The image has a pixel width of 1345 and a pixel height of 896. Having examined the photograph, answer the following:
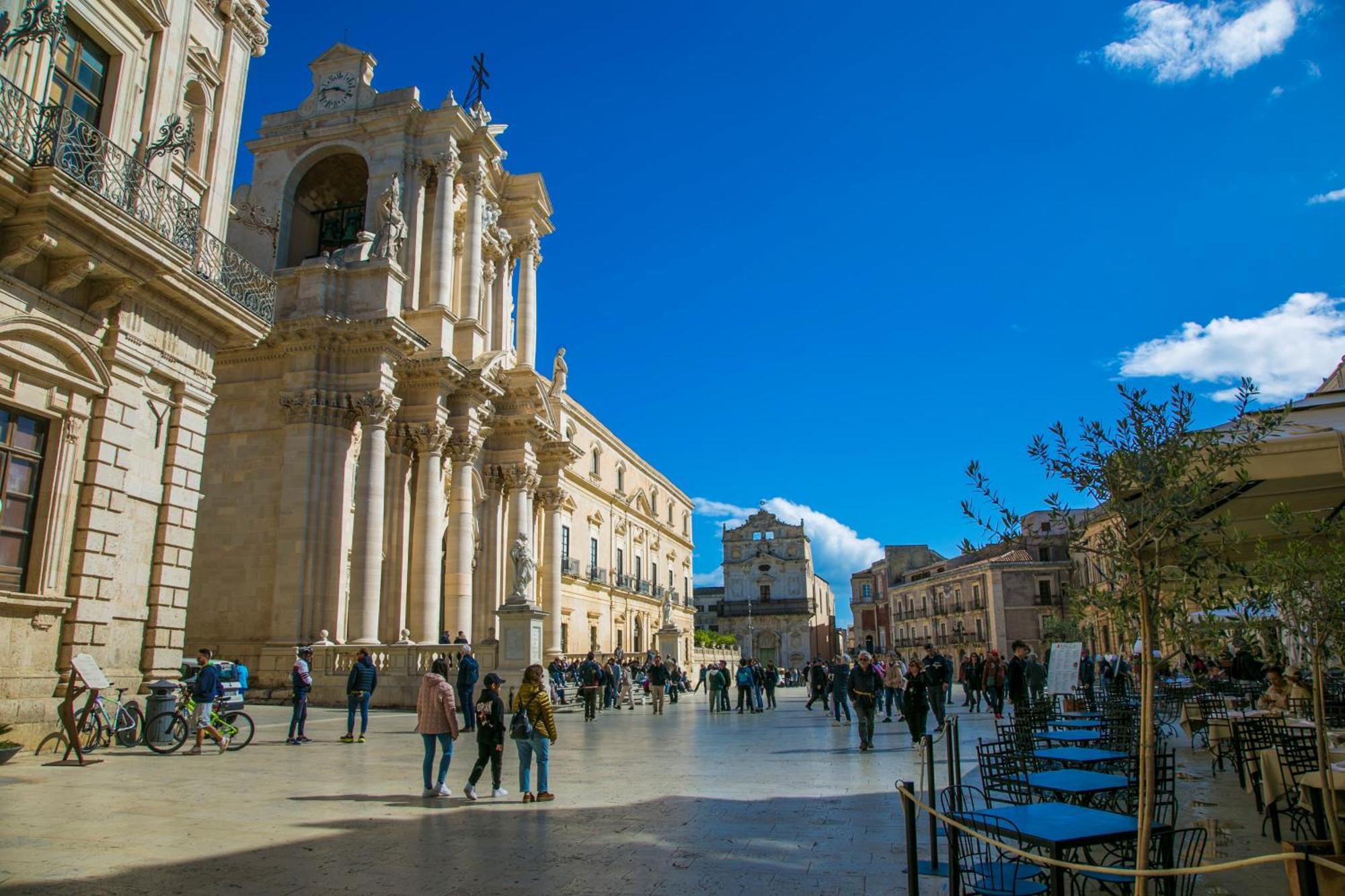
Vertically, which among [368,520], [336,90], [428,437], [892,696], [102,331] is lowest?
[892,696]

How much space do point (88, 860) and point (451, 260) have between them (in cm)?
2157

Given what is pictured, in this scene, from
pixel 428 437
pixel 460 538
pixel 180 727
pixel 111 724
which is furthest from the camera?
pixel 460 538

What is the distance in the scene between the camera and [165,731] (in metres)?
11.1

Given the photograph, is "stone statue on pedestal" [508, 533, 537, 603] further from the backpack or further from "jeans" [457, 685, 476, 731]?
the backpack

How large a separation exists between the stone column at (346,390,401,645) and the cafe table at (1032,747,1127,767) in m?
15.6

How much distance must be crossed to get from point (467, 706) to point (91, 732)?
18.2 ft

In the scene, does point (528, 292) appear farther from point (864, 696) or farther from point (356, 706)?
point (864, 696)

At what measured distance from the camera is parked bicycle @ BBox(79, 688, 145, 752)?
1020cm

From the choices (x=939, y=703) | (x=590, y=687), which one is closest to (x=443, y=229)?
(x=590, y=687)

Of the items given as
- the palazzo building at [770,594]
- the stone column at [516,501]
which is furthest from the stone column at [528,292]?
the palazzo building at [770,594]

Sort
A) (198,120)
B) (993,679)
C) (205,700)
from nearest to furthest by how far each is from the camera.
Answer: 1. (205,700)
2. (198,120)
3. (993,679)

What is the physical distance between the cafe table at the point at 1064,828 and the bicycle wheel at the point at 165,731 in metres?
9.79

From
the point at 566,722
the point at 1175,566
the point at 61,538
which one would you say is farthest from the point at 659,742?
the point at 1175,566

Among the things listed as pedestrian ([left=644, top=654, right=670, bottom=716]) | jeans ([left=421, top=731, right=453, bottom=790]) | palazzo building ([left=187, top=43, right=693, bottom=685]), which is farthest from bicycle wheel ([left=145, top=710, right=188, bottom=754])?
pedestrian ([left=644, top=654, right=670, bottom=716])
